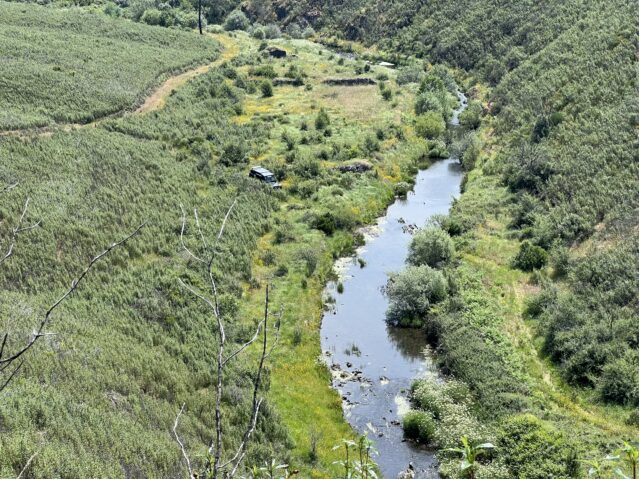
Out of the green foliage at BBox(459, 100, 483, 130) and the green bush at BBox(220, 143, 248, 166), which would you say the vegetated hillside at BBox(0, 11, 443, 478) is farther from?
the green foliage at BBox(459, 100, 483, 130)

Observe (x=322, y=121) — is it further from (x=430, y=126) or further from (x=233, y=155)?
(x=233, y=155)

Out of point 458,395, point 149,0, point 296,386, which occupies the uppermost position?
point 149,0

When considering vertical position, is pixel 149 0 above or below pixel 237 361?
above

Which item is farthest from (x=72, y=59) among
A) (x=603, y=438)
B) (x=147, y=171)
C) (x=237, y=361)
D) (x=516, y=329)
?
(x=603, y=438)

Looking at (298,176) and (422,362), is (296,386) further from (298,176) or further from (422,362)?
(298,176)

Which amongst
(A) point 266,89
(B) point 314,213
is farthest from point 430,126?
(B) point 314,213
